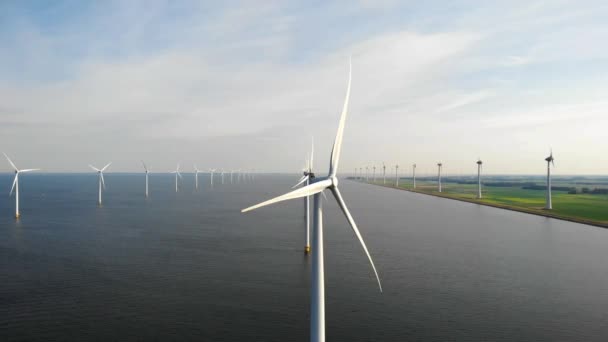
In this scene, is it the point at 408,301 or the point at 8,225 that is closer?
the point at 408,301

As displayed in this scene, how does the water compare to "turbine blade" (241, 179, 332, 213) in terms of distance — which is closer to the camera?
"turbine blade" (241, 179, 332, 213)

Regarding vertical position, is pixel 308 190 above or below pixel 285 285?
above

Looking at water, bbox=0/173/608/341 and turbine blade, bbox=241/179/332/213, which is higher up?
turbine blade, bbox=241/179/332/213

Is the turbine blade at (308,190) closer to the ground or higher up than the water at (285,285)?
higher up

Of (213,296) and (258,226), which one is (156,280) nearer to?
(213,296)

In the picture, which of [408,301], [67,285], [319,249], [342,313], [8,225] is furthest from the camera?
[8,225]

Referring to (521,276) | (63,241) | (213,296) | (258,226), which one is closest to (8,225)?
(63,241)

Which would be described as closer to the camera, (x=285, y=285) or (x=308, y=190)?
(x=308, y=190)

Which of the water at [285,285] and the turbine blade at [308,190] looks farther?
the water at [285,285]
